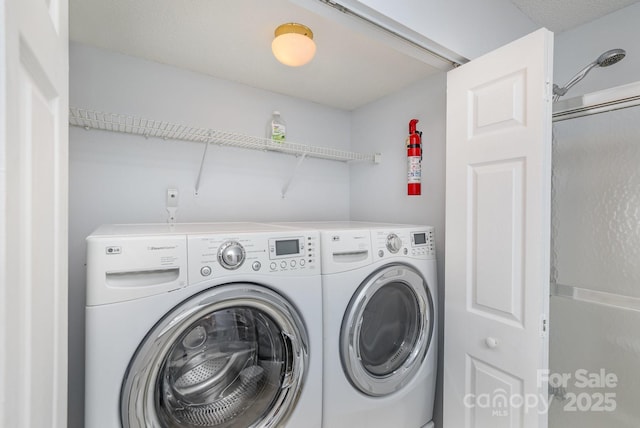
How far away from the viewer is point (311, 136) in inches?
94.0

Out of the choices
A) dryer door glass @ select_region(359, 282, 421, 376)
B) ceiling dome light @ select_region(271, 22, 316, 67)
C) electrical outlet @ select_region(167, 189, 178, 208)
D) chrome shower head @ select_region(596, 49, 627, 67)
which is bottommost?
dryer door glass @ select_region(359, 282, 421, 376)

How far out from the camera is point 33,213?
545mm

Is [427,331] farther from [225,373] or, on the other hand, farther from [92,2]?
[92,2]

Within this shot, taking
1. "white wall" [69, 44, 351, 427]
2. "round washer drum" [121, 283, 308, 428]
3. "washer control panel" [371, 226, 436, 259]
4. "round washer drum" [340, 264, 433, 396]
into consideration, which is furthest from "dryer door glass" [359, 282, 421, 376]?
"white wall" [69, 44, 351, 427]

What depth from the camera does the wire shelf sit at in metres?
1.45

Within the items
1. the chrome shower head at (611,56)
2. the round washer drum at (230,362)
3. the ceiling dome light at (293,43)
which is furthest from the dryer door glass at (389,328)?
the chrome shower head at (611,56)

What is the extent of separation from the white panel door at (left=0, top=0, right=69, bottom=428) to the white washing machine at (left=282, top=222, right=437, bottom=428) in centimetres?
92

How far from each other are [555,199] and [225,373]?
194cm

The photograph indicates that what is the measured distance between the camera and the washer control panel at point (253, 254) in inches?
41.4

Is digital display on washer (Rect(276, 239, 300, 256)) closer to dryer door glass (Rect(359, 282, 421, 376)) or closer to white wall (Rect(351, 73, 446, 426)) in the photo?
dryer door glass (Rect(359, 282, 421, 376))

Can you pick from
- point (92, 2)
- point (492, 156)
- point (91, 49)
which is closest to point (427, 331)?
point (492, 156)

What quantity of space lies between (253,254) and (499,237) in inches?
43.5

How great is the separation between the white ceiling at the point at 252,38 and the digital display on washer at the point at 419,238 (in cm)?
92

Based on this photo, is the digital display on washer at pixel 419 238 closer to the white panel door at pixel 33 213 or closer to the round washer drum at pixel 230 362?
the round washer drum at pixel 230 362
